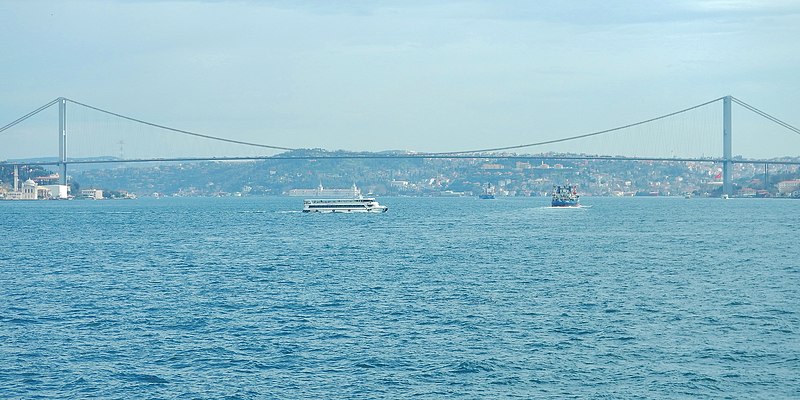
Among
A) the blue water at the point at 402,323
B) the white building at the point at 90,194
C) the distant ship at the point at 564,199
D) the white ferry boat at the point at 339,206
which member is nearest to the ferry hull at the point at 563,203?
the distant ship at the point at 564,199

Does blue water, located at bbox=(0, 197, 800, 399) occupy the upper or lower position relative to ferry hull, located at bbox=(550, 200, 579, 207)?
lower

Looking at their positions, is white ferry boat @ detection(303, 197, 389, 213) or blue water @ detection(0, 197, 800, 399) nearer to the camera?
blue water @ detection(0, 197, 800, 399)

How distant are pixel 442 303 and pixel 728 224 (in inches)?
1770

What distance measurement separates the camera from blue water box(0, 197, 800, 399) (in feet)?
56.3

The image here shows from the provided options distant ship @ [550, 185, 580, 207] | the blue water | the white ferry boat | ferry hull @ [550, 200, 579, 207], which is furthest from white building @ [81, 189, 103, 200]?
the blue water

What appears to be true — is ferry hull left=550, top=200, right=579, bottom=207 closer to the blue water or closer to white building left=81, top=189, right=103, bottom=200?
the blue water

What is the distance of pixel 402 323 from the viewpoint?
22.5 metres

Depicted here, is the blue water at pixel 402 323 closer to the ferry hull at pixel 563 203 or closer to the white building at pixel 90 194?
the ferry hull at pixel 563 203

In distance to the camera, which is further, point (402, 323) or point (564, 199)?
point (564, 199)

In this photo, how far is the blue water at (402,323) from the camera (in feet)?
56.3

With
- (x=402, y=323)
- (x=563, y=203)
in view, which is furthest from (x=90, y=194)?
(x=402, y=323)

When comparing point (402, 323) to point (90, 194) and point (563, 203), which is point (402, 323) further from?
point (90, 194)

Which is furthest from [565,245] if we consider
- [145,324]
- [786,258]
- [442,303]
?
[145,324]

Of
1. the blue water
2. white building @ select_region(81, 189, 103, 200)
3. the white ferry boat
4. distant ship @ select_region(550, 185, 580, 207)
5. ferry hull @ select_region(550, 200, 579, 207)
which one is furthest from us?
white building @ select_region(81, 189, 103, 200)
